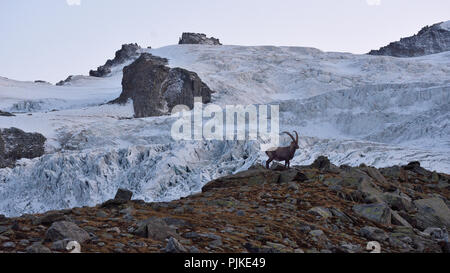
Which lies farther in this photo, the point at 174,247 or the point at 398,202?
the point at 398,202

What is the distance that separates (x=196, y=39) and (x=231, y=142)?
85.1 meters

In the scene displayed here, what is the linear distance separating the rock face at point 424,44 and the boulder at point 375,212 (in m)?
102

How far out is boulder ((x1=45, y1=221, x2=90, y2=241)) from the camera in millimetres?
4145

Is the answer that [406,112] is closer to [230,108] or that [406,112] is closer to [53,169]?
[230,108]

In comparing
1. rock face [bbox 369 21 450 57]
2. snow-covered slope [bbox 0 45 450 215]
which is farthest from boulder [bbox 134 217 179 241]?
rock face [bbox 369 21 450 57]

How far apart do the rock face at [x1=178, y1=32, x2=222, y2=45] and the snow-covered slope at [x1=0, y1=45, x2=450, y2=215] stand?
4265cm

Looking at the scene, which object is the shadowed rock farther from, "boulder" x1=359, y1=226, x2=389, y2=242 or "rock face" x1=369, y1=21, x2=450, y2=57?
"rock face" x1=369, y1=21, x2=450, y2=57

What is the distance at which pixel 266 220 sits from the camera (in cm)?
559

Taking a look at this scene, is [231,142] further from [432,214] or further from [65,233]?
[65,233]

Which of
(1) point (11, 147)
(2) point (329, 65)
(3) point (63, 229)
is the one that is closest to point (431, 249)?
(3) point (63, 229)

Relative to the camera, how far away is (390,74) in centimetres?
6172

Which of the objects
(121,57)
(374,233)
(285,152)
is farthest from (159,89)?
(374,233)

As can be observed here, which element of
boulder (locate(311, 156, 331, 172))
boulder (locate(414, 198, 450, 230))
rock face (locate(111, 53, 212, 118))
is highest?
rock face (locate(111, 53, 212, 118))
